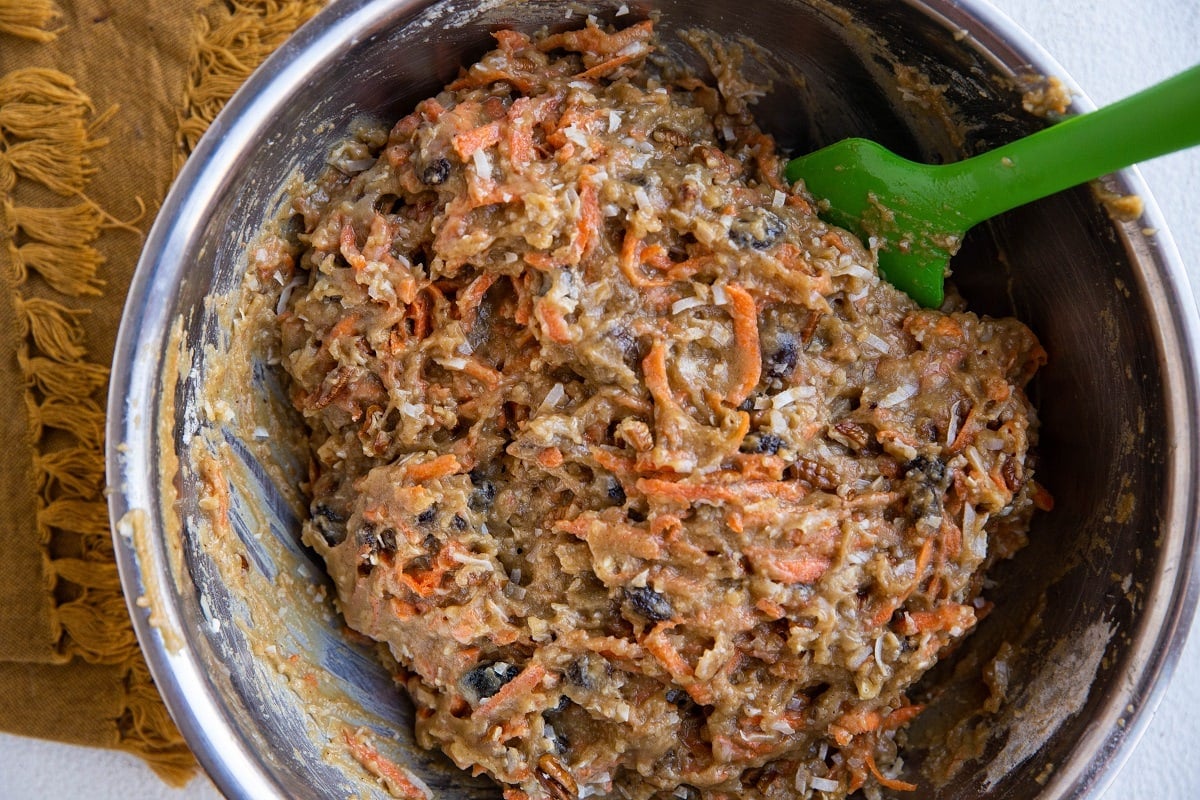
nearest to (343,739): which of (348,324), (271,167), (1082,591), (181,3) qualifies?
(348,324)

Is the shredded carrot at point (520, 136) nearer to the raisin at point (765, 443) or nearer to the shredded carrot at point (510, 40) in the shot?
the shredded carrot at point (510, 40)

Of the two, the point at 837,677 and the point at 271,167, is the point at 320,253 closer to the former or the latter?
the point at 271,167

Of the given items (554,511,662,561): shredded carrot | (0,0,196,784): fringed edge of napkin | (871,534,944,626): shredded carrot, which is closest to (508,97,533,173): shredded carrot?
(554,511,662,561): shredded carrot

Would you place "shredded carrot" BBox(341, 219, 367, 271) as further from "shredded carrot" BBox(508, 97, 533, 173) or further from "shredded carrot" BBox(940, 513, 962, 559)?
"shredded carrot" BBox(940, 513, 962, 559)

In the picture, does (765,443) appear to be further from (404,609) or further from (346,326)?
(346,326)

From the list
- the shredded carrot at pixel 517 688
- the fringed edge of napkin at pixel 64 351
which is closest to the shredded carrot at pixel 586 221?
the shredded carrot at pixel 517 688
